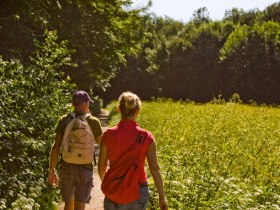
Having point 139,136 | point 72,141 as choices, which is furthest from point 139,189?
point 72,141

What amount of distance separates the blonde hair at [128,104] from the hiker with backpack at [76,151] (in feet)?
5.22

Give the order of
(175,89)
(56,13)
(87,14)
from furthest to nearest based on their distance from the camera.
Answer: (175,89) → (87,14) → (56,13)

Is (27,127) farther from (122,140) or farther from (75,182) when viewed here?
(122,140)

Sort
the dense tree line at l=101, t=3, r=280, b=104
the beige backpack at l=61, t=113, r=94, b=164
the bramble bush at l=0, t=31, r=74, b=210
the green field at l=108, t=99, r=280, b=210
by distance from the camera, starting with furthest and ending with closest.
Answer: the dense tree line at l=101, t=3, r=280, b=104, the green field at l=108, t=99, r=280, b=210, the bramble bush at l=0, t=31, r=74, b=210, the beige backpack at l=61, t=113, r=94, b=164

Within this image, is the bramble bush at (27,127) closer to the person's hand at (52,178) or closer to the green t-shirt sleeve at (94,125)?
the person's hand at (52,178)

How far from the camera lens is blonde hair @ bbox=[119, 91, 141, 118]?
3.90 m

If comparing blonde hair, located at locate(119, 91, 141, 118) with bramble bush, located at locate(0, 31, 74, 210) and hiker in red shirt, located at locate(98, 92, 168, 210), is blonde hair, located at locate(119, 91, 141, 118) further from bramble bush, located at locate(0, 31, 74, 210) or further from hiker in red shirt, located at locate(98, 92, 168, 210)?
bramble bush, located at locate(0, 31, 74, 210)

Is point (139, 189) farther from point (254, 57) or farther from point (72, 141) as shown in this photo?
point (254, 57)

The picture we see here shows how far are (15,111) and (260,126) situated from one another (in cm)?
751

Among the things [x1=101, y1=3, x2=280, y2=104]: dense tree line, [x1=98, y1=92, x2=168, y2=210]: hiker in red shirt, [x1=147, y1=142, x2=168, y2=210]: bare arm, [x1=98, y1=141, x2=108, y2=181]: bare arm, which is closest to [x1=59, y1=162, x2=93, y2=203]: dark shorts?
[x1=98, y1=141, x2=108, y2=181]: bare arm

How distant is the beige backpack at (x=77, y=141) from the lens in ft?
17.7

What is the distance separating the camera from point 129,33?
26453 mm

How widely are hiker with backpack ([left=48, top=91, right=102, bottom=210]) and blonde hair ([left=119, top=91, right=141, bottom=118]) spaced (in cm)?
159

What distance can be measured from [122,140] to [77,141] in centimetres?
167
